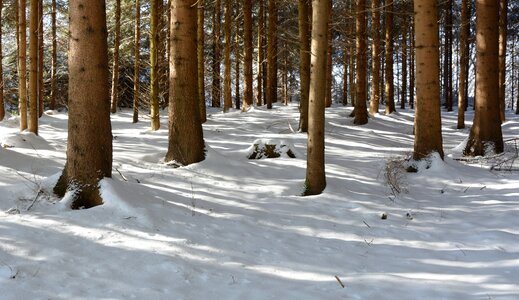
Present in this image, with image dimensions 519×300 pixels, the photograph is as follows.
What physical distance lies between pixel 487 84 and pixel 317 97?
19.3ft

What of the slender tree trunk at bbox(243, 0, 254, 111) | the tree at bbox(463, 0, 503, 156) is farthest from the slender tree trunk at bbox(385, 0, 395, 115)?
the tree at bbox(463, 0, 503, 156)

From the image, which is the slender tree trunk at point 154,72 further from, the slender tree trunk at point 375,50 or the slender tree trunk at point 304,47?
the slender tree trunk at point 375,50

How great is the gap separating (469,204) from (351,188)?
177 centimetres

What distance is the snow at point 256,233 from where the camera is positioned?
10.8 ft

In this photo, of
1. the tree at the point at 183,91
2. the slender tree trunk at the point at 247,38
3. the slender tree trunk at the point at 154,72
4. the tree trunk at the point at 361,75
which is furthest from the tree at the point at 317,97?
the slender tree trunk at the point at 247,38

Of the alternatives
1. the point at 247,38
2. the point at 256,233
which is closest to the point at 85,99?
the point at 256,233

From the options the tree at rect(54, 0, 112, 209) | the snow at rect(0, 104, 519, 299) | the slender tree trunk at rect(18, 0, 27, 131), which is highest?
the slender tree trunk at rect(18, 0, 27, 131)

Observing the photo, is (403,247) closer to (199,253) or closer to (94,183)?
(199,253)

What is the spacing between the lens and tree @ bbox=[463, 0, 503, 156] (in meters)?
9.42

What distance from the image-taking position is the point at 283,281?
3.50 meters

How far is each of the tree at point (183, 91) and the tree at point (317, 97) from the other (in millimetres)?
2196

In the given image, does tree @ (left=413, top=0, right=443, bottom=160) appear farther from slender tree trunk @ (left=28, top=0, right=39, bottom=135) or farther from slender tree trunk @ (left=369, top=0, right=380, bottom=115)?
slender tree trunk @ (left=28, top=0, right=39, bottom=135)

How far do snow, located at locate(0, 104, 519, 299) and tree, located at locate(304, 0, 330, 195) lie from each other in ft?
1.05

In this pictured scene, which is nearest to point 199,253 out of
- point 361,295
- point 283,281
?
point 283,281
